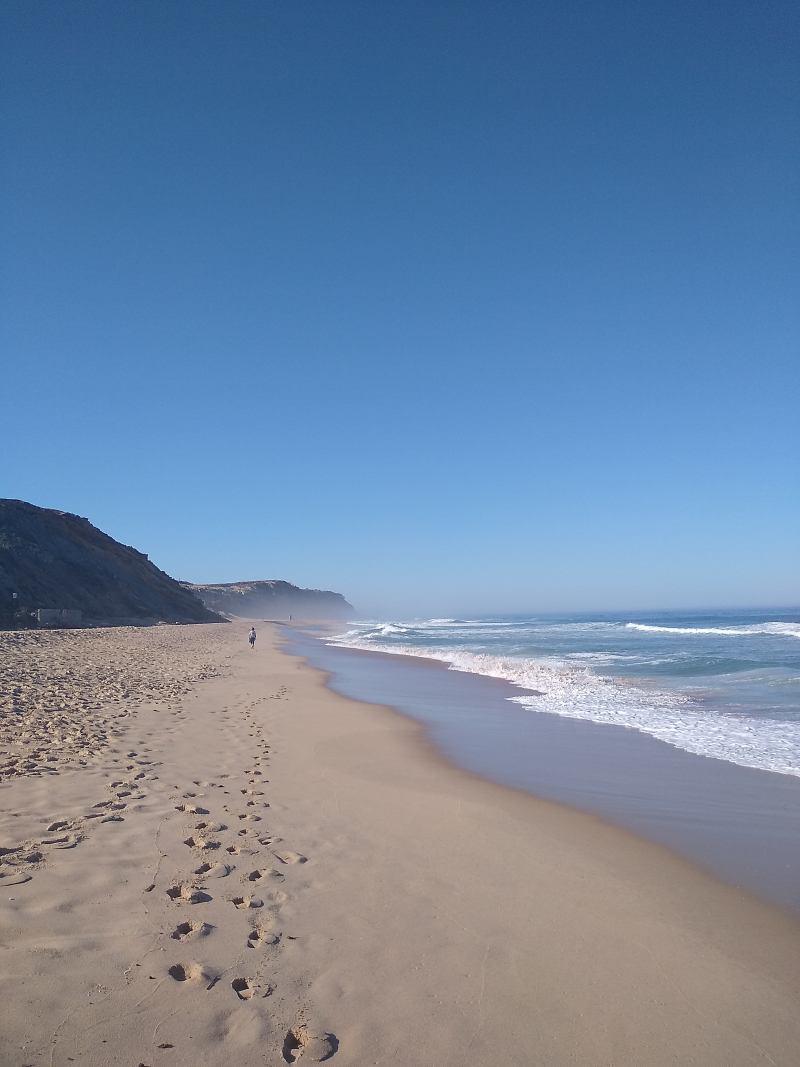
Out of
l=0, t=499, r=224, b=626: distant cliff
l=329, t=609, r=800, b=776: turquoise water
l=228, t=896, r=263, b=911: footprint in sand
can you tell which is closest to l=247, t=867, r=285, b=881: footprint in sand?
l=228, t=896, r=263, b=911: footprint in sand

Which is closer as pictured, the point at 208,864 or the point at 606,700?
the point at 208,864

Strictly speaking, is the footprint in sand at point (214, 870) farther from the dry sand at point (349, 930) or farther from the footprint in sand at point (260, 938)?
the footprint in sand at point (260, 938)

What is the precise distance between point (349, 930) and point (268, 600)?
130 m

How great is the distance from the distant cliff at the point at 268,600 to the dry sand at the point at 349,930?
8407 cm

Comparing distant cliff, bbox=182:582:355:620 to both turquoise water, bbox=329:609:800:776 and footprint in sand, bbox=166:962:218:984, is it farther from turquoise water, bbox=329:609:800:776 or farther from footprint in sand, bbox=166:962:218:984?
footprint in sand, bbox=166:962:218:984

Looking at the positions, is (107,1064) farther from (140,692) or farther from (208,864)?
(140,692)

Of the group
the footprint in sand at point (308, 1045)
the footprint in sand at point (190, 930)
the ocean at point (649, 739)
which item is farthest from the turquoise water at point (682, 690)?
the footprint in sand at point (190, 930)

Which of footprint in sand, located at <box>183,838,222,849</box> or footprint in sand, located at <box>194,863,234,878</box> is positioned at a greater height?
footprint in sand, located at <box>183,838,222,849</box>

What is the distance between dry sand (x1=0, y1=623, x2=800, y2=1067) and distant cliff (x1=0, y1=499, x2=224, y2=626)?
91.5 feet

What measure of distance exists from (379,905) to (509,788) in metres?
3.67

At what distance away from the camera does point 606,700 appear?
14.3m

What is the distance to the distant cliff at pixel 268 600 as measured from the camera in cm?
10319

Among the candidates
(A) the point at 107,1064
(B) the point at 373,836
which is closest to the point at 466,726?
(B) the point at 373,836

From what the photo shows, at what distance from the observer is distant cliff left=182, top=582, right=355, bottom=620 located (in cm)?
10319
